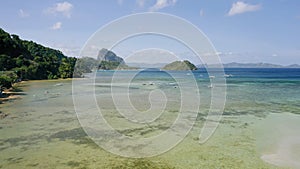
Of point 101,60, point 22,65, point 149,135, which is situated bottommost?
point 149,135

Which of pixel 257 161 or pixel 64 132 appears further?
pixel 64 132

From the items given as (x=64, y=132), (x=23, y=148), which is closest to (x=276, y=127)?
(x=64, y=132)

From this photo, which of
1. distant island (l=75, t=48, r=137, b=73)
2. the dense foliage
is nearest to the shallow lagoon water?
distant island (l=75, t=48, r=137, b=73)

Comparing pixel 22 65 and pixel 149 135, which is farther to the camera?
pixel 22 65

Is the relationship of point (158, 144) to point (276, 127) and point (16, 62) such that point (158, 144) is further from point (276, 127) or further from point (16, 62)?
point (16, 62)

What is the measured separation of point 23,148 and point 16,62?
4500 cm

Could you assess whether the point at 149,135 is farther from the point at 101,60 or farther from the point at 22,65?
the point at 22,65

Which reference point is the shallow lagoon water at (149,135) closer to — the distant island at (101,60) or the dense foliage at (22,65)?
the distant island at (101,60)

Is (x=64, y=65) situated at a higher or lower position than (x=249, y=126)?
higher

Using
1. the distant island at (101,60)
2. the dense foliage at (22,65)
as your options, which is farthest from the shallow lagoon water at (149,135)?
the dense foliage at (22,65)

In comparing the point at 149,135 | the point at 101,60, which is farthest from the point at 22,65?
the point at 149,135

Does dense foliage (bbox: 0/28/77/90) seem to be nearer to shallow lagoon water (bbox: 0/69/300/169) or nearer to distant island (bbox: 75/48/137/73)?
distant island (bbox: 75/48/137/73)

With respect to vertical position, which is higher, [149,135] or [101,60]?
[101,60]

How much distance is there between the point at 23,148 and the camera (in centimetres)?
1006
